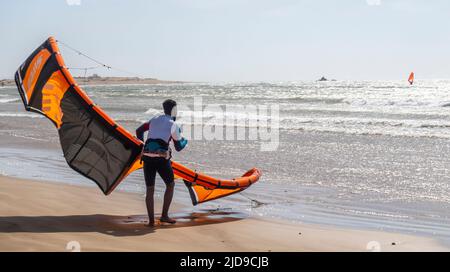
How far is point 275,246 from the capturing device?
18.6 ft

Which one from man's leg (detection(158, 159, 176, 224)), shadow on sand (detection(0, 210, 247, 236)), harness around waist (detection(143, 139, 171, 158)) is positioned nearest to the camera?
shadow on sand (detection(0, 210, 247, 236))

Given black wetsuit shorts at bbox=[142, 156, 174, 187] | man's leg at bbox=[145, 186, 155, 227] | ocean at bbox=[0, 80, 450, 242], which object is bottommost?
ocean at bbox=[0, 80, 450, 242]

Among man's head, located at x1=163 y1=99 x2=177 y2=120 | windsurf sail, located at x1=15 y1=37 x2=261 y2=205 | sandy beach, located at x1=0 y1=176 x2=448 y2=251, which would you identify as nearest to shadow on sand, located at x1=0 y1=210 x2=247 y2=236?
sandy beach, located at x1=0 y1=176 x2=448 y2=251

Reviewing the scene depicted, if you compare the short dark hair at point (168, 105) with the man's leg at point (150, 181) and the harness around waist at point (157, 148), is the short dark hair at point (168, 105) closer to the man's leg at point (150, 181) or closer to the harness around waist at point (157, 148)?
the harness around waist at point (157, 148)

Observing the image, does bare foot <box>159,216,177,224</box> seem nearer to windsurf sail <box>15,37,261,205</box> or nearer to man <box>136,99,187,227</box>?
man <box>136,99,187,227</box>

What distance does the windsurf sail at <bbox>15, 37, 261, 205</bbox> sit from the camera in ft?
22.1

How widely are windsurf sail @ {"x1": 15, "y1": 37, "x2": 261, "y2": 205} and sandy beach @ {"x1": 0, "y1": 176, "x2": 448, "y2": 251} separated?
1.85 feet

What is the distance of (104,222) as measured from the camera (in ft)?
21.4

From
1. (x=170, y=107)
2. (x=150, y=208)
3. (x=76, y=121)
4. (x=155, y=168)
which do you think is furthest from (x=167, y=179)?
(x=76, y=121)

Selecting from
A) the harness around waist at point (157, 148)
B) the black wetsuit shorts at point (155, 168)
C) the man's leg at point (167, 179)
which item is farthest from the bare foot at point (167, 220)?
the harness around waist at point (157, 148)

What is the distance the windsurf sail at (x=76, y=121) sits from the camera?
673 cm

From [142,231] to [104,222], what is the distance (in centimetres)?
64

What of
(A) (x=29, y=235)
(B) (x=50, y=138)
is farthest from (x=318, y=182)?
(B) (x=50, y=138)
